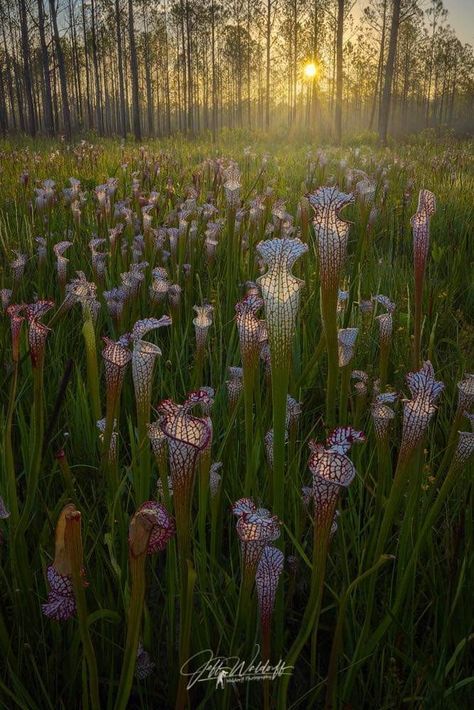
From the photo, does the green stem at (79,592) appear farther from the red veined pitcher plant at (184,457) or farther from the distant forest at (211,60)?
the distant forest at (211,60)

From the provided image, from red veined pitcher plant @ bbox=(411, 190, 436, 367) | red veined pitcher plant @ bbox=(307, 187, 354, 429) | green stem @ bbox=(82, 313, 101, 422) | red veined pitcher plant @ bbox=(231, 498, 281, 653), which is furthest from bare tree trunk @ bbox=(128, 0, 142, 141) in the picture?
red veined pitcher plant @ bbox=(231, 498, 281, 653)

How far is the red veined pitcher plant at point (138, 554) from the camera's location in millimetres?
596

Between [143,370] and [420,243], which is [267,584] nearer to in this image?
[143,370]

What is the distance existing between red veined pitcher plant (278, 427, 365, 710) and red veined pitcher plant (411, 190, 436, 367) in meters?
0.35

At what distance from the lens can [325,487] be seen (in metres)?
0.72

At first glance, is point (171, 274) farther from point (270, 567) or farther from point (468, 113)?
point (468, 113)

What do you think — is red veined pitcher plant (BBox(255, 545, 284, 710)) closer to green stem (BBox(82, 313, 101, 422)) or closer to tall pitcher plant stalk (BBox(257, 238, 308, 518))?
tall pitcher plant stalk (BBox(257, 238, 308, 518))

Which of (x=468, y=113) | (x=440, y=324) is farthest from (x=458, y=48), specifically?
(x=440, y=324)

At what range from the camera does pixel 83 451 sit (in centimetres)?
158

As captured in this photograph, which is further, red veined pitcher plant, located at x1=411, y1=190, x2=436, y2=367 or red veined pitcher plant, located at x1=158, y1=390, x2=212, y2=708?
red veined pitcher plant, located at x1=411, y1=190, x2=436, y2=367

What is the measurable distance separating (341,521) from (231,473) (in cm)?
33

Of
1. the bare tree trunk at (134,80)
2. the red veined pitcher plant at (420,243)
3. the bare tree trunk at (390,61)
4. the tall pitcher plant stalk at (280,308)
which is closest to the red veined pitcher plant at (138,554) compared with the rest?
the tall pitcher plant stalk at (280,308)

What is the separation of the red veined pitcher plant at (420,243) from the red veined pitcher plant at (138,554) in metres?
0.59

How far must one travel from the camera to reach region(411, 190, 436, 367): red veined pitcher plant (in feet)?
3.25
